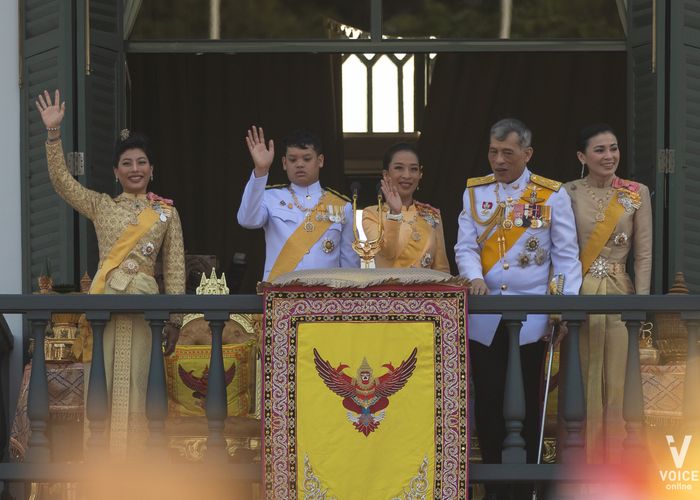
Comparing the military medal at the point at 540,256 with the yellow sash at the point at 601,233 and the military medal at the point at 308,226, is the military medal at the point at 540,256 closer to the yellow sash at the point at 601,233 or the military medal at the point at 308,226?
the yellow sash at the point at 601,233

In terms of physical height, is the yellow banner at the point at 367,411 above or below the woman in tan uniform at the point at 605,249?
below

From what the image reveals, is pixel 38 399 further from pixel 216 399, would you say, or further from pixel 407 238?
pixel 407 238

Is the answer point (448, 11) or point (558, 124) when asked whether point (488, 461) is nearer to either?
point (448, 11)

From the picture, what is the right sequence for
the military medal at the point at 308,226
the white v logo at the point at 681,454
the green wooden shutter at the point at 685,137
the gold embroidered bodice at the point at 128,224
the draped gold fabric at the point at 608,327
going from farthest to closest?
the green wooden shutter at the point at 685,137, the military medal at the point at 308,226, the gold embroidered bodice at the point at 128,224, the draped gold fabric at the point at 608,327, the white v logo at the point at 681,454

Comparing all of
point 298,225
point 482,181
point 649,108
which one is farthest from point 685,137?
point 298,225

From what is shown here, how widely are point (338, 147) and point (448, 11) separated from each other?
3.77 meters

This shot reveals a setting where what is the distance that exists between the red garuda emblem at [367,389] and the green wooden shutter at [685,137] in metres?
2.19

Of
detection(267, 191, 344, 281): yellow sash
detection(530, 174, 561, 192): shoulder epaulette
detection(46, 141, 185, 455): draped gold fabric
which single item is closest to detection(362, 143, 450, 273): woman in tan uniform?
detection(267, 191, 344, 281): yellow sash

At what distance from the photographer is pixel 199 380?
25.4 ft

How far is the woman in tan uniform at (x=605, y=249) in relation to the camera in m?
7.02

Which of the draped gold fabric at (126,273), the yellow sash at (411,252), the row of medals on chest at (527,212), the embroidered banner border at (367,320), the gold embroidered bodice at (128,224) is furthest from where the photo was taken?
the yellow sash at (411,252)

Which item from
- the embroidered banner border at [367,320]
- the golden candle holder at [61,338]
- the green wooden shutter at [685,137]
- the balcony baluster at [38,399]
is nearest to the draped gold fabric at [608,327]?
the embroidered banner border at [367,320]

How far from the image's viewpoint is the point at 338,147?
42.7 feet

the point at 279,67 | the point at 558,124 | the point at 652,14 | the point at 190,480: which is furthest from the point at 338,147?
the point at 190,480
